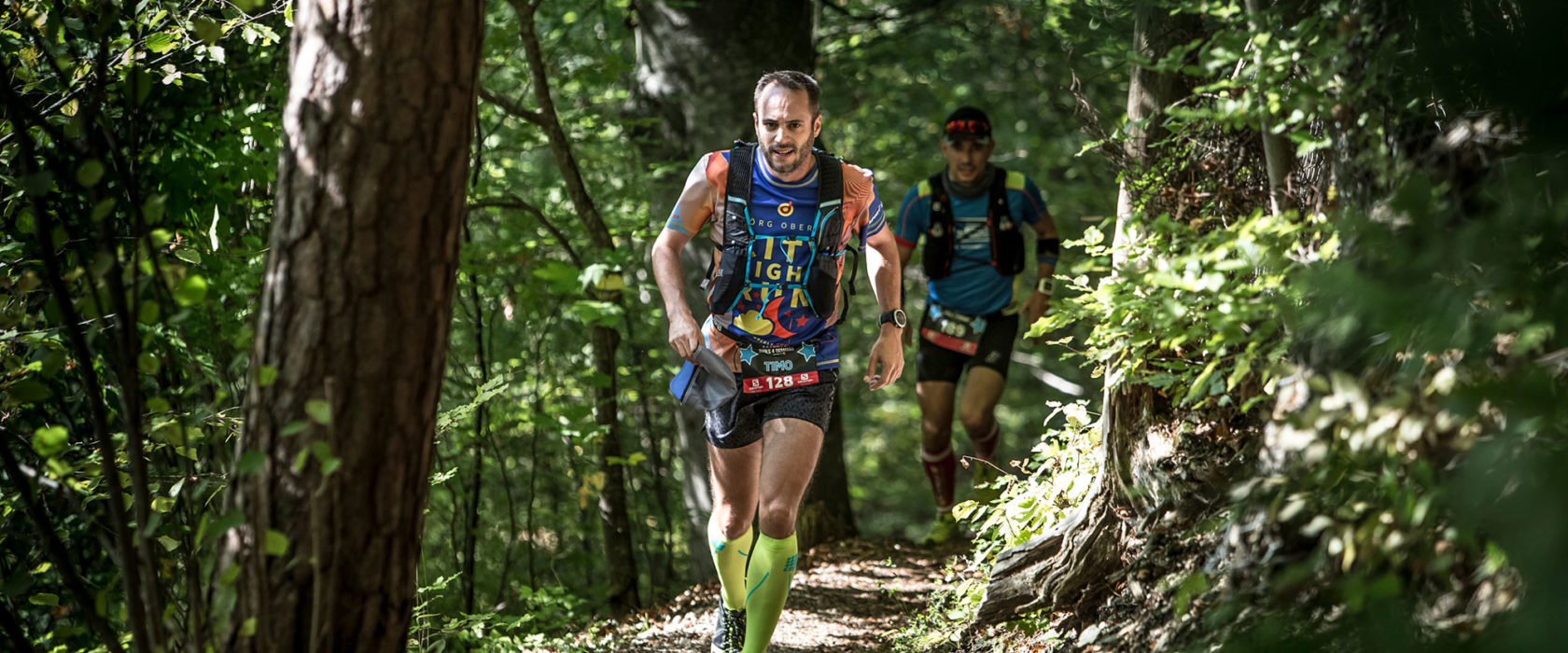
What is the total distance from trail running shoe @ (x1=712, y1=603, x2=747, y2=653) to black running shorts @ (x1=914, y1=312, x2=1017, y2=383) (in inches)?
98.1

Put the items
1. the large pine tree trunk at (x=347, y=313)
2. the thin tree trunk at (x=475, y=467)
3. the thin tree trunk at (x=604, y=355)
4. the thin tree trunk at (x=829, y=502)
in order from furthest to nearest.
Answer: the thin tree trunk at (x=829, y=502) → the thin tree trunk at (x=475, y=467) → the thin tree trunk at (x=604, y=355) → the large pine tree trunk at (x=347, y=313)

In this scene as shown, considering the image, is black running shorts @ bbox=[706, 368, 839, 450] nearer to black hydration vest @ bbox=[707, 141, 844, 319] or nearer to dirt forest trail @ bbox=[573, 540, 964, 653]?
black hydration vest @ bbox=[707, 141, 844, 319]

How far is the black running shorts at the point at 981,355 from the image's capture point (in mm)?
6164

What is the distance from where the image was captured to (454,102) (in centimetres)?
242

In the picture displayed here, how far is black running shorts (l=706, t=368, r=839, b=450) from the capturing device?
386cm

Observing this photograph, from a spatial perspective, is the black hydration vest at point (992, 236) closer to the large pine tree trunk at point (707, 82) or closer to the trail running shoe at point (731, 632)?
the large pine tree trunk at point (707, 82)

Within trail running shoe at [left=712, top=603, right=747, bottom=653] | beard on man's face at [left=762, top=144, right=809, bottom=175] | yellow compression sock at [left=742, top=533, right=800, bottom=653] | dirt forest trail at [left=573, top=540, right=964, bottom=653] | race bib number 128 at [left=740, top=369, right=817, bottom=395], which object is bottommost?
dirt forest trail at [left=573, top=540, right=964, bottom=653]

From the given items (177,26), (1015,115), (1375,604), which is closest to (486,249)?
(177,26)

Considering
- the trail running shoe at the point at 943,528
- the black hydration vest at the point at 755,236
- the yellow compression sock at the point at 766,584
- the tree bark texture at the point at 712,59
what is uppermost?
the tree bark texture at the point at 712,59

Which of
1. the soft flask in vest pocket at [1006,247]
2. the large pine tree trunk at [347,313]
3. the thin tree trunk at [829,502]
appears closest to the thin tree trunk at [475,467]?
the thin tree trunk at [829,502]

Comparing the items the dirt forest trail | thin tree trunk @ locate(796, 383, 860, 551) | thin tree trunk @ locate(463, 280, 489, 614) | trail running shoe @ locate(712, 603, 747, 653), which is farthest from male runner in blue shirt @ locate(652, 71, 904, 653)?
thin tree trunk @ locate(796, 383, 860, 551)

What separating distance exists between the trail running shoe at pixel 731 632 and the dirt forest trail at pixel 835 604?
Result: 71cm

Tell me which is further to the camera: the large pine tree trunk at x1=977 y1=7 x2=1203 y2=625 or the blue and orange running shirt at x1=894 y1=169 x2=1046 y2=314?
the blue and orange running shirt at x1=894 y1=169 x2=1046 y2=314

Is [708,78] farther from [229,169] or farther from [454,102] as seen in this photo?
[454,102]
